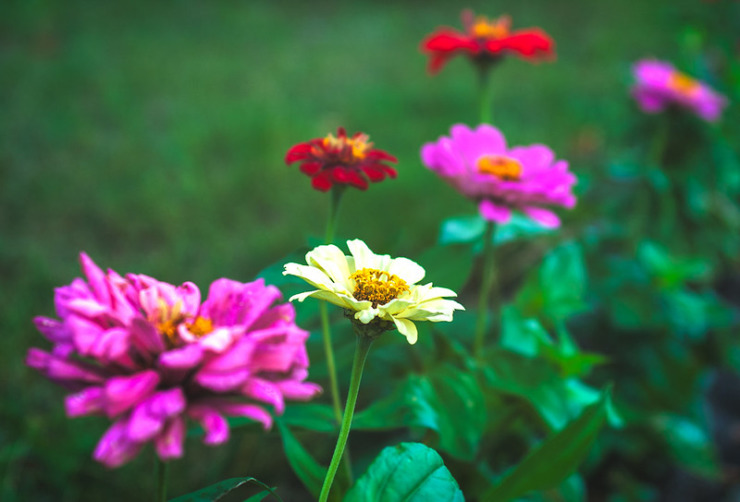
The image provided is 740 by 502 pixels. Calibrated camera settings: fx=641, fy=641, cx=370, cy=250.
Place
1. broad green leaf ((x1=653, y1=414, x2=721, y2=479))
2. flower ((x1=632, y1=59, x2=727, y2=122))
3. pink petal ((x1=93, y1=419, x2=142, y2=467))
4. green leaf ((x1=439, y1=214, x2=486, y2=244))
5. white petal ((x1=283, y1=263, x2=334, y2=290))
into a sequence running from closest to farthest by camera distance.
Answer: pink petal ((x1=93, y1=419, x2=142, y2=467))
white petal ((x1=283, y1=263, x2=334, y2=290))
green leaf ((x1=439, y1=214, x2=486, y2=244))
broad green leaf ((x1=653, y1=414, x2=721, y2=479))
flower ((x1=632, y1=59, x2=727, y2=122))

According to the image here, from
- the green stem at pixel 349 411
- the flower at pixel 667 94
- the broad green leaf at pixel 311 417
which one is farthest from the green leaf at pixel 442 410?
the flower at pixel 667 94

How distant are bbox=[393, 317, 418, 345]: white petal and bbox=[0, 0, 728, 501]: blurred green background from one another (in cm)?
31

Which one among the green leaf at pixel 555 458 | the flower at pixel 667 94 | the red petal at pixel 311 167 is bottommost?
→ the green leaf at pixel 555 458

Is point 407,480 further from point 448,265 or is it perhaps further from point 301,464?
point 448,265

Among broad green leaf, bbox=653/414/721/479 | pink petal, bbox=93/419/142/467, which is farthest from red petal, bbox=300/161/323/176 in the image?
broad green leaf, bbox=653/414/721/479

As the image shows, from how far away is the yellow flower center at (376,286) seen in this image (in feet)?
1.80

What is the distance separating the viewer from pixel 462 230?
3.19ft

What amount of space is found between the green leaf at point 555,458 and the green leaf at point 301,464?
6.8 inches

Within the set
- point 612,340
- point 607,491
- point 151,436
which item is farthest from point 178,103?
point 151,436

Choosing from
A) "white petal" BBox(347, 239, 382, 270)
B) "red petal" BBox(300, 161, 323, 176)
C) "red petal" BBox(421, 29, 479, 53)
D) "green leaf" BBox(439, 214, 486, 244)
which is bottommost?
"white petal" BBox(347, 239, 382, 270)

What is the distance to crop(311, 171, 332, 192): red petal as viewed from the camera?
26.0 inches

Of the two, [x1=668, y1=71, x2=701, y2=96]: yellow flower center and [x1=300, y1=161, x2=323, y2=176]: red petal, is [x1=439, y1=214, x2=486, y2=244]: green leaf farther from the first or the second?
[x1=668, y1=71, x2=701, y2=96]: yellow flower center

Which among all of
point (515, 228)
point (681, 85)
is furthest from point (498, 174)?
point (681, 85)

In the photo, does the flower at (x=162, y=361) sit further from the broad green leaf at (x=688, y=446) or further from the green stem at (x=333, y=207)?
the broad green leaf at (x=688, y=446)
